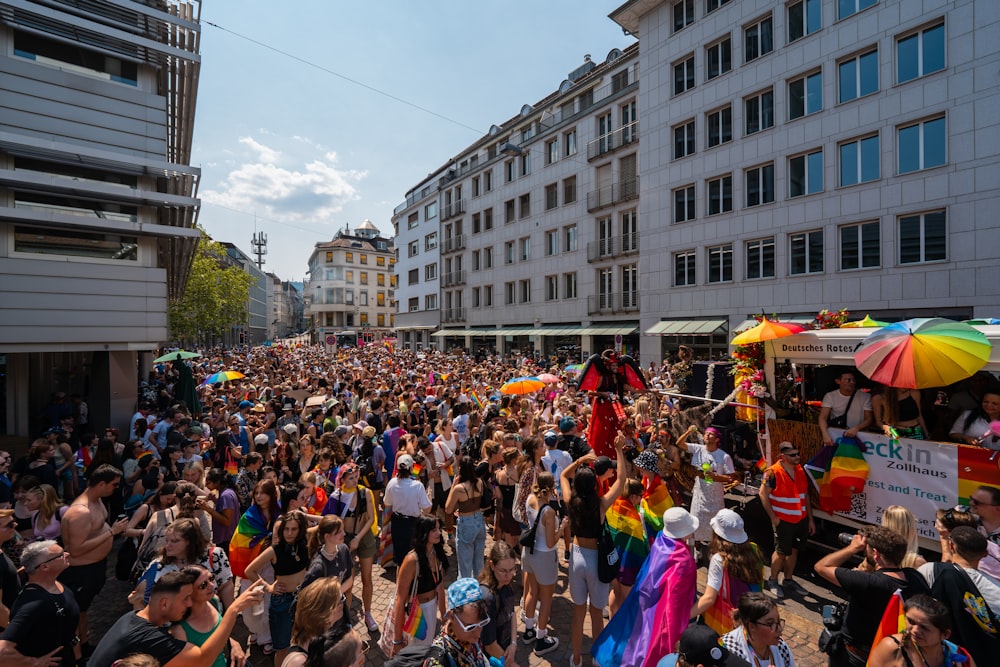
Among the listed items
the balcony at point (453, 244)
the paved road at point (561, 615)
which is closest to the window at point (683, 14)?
the balcony at point (453, 244)

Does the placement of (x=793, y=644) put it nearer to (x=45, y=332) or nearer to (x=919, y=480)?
(x=919, y=480)

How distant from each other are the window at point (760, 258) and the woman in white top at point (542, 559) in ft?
60.1

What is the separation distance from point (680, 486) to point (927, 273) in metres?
13.9

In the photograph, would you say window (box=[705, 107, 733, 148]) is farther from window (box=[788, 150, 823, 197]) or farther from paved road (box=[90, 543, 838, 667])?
paved road (box=[90, 543, 838, 667])

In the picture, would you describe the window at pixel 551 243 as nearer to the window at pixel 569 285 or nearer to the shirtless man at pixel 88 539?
the window at pixel 569 285

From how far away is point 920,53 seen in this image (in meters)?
15.3

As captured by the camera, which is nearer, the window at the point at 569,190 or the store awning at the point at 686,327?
the store awning at the point at 686,327

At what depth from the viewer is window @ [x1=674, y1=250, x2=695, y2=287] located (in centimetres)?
2212

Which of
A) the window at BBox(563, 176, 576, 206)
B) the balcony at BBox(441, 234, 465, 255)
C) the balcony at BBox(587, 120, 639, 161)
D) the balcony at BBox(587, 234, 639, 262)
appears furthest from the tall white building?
the balcony at BBox(441, 234, 465, 255)

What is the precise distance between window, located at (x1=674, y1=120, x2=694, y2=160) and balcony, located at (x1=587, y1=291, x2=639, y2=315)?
23.3 ft

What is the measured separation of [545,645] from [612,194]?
1008 inches

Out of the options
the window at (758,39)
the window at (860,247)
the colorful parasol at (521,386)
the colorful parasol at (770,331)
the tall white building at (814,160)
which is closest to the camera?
the colorful parasol at (770,331)

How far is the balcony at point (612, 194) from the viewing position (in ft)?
84.9

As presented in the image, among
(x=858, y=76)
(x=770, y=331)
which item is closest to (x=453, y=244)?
(x=858, y=76)
